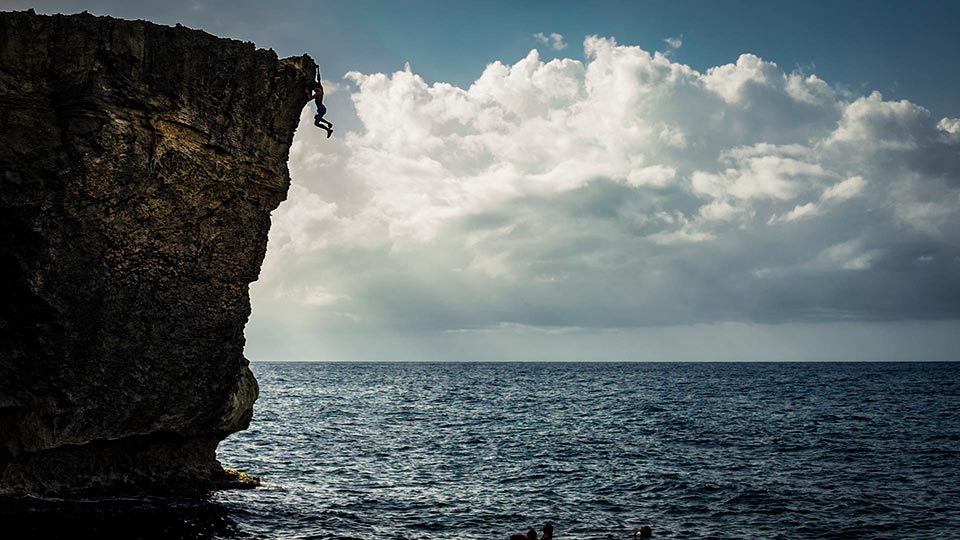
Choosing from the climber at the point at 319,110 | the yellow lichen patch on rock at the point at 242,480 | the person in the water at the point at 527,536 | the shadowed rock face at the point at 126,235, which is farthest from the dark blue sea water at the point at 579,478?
the climber at the point at 319,110

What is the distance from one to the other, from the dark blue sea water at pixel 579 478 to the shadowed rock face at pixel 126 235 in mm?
2651

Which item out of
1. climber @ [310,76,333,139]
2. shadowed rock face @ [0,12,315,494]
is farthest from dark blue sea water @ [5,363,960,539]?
climber @ [310,76,333,139]

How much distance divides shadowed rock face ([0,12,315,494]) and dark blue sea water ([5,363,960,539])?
2.65 metres

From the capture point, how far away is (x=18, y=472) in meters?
22.0

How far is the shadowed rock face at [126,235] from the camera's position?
20922mm

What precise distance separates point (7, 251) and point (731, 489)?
1129 inches

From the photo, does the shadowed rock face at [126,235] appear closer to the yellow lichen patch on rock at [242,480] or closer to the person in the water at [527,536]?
the yellow lichen patch on rock at [242,480]

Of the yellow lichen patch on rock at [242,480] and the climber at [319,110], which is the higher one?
the climber at [319,110]

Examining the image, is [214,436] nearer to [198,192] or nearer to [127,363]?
[127,363]

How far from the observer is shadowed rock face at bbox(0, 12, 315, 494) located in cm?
2092

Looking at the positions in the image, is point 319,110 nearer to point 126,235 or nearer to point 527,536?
point 126,235

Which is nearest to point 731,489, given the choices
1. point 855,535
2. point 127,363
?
point 855,535

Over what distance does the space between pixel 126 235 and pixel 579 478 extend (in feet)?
71.3

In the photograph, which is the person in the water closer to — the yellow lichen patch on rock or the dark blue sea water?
the dark blue sea water
